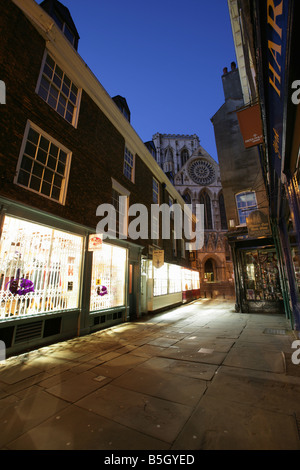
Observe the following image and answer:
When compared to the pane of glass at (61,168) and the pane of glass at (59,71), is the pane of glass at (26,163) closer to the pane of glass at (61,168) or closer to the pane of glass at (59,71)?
the pane of glass at (61,168)

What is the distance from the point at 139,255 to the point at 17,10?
10.1 m

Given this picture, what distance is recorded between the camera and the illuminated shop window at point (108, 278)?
810 cm

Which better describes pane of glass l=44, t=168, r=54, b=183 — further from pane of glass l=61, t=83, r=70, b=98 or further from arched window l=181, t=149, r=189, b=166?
arched window l=181, t=149, r=189, b=166

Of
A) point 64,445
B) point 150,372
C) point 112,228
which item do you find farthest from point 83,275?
point 64,445

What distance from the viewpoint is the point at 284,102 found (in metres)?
3.02

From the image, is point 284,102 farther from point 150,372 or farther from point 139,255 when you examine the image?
point 139,255

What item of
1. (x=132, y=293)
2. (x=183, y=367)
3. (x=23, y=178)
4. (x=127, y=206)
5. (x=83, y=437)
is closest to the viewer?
(x=83, y=437)

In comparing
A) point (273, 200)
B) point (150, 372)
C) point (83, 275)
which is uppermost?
point (273, 200)

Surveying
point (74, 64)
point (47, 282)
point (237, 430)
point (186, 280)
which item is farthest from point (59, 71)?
point (186, 280)

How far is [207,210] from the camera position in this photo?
41219 millimetres

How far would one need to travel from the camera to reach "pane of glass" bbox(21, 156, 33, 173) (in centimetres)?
613

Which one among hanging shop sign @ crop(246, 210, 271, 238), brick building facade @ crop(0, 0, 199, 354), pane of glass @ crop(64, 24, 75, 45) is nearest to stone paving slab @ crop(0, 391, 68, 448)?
brick building facade @ crop(0, 0, 199, 354)

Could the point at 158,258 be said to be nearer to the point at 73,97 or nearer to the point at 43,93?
the point at 73,97

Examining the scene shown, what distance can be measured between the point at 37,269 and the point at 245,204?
40.6 ft
